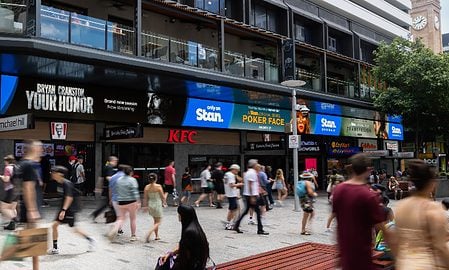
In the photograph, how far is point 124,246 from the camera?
348 inches

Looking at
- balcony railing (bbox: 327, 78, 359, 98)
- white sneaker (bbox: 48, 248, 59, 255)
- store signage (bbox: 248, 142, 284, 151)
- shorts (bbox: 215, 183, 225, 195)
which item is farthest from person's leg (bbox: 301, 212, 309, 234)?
balcony railing (bbox: 327, 78, 359, 98)

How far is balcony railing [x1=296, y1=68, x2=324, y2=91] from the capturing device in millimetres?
22734

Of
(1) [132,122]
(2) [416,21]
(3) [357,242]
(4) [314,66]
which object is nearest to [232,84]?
(1) [132,122]

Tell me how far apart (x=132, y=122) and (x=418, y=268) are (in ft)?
47.5

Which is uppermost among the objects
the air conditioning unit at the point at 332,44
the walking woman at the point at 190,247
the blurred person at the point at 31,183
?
the air conditioning unit at the point at 332,44

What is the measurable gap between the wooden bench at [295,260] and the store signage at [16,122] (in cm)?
817

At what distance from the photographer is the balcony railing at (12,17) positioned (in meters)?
12.4

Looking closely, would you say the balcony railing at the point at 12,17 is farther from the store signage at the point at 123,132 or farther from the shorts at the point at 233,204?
the shorts at the point at 233,204

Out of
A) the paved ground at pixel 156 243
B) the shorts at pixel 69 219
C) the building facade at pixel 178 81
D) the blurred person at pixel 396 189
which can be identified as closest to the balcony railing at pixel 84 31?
the building facade at pixel 178 81

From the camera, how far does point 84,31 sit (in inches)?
554

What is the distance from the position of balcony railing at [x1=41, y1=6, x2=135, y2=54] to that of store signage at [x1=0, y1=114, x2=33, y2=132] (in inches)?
96.7

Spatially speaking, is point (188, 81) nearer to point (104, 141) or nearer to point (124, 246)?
point (104, 141)

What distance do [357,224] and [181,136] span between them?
1700 cm

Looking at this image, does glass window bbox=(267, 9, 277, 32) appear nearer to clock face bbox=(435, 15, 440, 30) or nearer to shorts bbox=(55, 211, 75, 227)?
shorts bbox=(55, 211, 75, 227)
